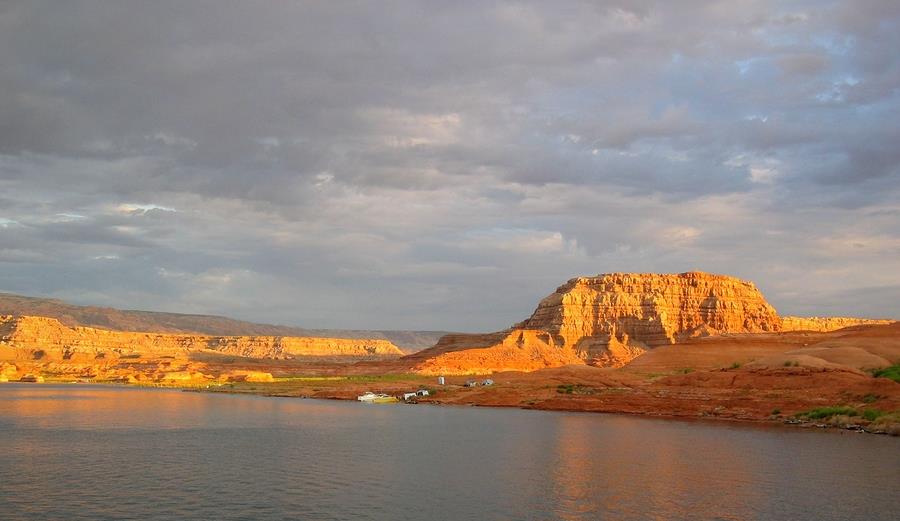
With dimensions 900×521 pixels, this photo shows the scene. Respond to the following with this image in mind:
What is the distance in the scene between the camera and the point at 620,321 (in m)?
140

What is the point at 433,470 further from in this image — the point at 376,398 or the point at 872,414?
the point at 376,398

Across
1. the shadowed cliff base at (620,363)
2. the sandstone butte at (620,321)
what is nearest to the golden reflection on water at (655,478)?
the shadowed cliff base at (620,363)

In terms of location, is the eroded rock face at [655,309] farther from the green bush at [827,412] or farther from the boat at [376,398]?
the green bush at [827,412]

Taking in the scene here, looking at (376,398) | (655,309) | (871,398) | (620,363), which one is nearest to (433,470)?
(871,398)

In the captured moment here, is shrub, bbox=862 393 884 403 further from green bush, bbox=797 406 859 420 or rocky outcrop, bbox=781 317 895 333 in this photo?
rocky outcrop, bbox=781 317 895 333

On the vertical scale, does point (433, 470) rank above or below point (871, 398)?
below

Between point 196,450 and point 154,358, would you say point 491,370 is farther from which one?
point 196,450

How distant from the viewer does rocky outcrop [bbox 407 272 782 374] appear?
129 meters

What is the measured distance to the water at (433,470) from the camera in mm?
23406

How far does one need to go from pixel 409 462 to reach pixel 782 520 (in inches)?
602

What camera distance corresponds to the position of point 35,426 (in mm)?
45500

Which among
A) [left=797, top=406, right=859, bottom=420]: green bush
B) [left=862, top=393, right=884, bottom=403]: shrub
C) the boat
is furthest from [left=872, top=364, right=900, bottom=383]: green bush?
the boat

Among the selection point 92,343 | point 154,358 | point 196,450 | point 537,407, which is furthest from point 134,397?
point 92,343

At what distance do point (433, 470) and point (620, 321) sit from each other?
114 m
